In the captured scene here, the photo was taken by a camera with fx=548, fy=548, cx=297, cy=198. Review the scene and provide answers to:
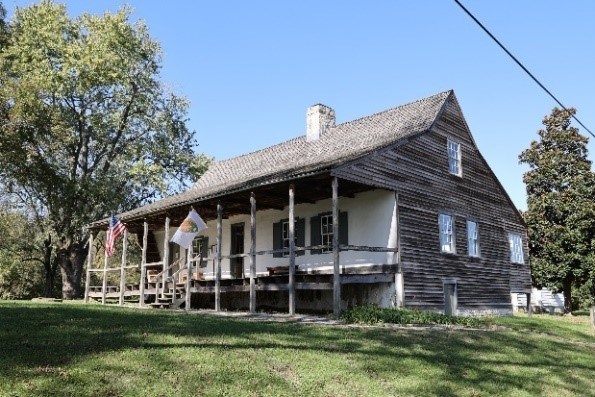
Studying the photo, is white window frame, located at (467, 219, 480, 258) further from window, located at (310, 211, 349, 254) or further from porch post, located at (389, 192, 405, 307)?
window, located at (310, 211, 349, 254)

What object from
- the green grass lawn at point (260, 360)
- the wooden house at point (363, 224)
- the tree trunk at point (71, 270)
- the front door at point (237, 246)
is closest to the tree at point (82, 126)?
the tree trunk at point (71, 270)

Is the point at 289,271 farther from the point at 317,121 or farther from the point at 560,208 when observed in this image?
the point at 560,208

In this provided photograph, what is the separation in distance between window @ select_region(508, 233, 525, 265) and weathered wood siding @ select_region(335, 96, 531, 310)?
0.89 ft

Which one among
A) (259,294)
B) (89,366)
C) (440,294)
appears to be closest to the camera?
(89,366)

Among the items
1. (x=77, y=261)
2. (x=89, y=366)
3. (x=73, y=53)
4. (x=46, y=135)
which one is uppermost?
(x=73, y=53)

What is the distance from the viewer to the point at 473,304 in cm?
2109

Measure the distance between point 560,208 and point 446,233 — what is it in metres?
17.2

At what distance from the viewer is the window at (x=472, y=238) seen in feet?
70.7

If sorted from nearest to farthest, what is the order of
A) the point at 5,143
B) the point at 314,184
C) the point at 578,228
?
1. the point at 314,184
2. the point at 5,143
3. the point at 578,228

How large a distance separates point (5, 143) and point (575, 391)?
96.0ft

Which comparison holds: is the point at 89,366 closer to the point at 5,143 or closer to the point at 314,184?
the point at 314,184

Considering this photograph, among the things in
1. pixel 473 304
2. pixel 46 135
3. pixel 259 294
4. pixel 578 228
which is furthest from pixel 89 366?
Answer: pixel 578 228

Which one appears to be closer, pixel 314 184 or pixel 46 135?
pixel 314 184

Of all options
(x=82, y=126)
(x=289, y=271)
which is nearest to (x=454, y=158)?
(x=289, y=271)
